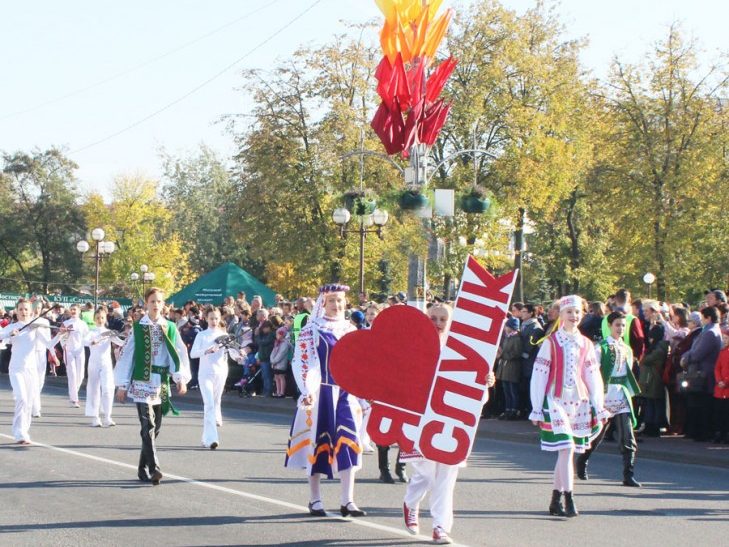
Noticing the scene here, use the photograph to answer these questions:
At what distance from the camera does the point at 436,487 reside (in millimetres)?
8055

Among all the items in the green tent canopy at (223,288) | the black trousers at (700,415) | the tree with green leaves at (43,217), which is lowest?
the black trousers at (700,415)

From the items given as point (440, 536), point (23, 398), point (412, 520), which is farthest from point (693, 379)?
point (23, 398)

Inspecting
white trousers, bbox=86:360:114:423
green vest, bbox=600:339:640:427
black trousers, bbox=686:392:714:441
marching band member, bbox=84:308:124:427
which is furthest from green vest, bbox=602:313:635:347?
white trousers, bbox=86:360:114:423

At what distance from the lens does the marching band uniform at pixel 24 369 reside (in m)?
14.4

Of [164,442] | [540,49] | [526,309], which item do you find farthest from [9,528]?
[540,49]

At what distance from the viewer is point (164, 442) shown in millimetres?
14766

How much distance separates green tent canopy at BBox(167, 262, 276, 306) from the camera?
34.9 metres

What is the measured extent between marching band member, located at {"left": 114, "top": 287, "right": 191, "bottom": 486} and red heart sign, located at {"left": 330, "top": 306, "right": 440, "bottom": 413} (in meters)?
3.20

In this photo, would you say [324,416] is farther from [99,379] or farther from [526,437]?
[99,379]

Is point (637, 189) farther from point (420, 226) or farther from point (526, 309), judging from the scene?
point (526, 309)

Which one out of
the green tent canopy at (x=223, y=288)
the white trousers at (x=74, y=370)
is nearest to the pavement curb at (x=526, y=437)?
the white trousers at (x=74, y=370)

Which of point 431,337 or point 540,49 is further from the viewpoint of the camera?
point 540,49

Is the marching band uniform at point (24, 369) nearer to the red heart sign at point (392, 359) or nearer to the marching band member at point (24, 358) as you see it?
the marching band member at point (24, 358)

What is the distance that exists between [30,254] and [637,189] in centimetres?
5811
